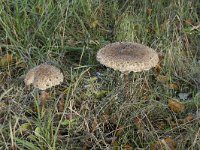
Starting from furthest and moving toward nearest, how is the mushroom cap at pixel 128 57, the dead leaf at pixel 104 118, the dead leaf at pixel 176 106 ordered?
the dead leaf at pixel 176 106 → the dead leaf at pixel 104 118 → the mushroom cap at pixel 128 57

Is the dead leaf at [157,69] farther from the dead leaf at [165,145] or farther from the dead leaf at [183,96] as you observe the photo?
the dead leaf at [165,145]

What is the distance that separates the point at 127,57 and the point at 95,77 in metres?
0.56

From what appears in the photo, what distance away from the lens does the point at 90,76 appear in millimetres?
3359

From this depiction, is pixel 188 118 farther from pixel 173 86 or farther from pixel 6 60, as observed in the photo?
pixel 6 60

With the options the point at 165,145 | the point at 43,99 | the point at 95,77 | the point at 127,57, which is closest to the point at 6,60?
the point at 43,99

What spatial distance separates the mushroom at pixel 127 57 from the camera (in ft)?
9.02

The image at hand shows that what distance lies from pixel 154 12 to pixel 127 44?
1162mm

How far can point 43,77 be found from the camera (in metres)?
2.77

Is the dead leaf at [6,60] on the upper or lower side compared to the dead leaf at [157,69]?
upper

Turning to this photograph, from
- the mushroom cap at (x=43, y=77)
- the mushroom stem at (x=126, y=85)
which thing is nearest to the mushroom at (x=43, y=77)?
the mushroom cap at (x=43, y=77)

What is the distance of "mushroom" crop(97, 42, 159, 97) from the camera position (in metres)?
2.75

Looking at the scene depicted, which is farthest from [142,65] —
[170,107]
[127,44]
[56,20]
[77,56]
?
[56,20]

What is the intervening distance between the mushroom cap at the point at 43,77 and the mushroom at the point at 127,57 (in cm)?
35

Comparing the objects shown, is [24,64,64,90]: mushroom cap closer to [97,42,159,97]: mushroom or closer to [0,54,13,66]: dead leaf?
[97,42,159,97]: mushroom
